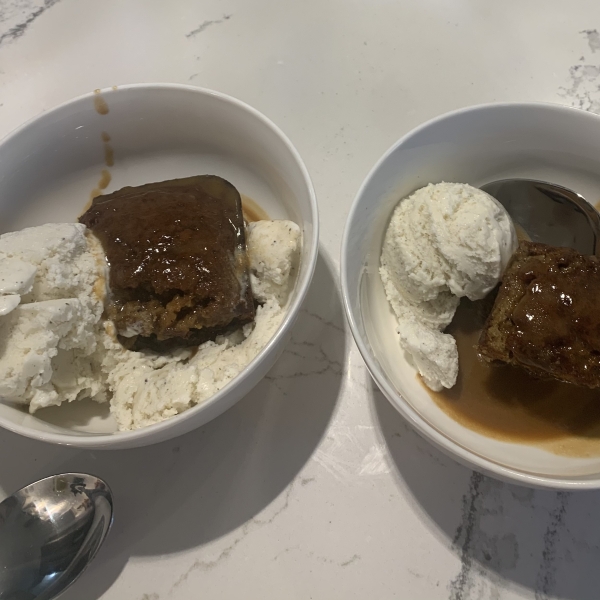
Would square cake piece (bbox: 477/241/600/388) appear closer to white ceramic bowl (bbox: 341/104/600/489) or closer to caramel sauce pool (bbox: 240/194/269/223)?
white ceramic bowl (bbox: 341/104/600/489)

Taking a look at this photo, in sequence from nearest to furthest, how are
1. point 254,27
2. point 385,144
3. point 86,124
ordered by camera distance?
point 86,124, point 385,144, point 254,27

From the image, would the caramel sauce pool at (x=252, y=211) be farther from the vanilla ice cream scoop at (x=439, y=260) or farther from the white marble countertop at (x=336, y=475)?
the vanilla ice cream scoop at (x=439, y=260)

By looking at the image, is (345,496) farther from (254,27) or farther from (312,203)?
(254,27)

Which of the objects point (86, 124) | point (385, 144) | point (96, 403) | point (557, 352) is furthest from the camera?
point (385, 144)

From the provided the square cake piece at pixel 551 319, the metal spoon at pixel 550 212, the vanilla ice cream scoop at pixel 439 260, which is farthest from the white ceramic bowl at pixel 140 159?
the metal spoon at pixel 550 212

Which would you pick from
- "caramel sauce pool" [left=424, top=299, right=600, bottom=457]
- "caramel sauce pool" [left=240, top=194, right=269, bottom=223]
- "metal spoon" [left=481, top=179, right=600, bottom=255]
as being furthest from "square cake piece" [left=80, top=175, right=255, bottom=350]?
"metal spoon" [left=481, top=179, right=600, bottom=255]

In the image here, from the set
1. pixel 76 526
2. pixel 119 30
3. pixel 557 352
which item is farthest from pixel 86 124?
pixel 557 352
